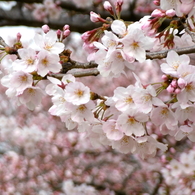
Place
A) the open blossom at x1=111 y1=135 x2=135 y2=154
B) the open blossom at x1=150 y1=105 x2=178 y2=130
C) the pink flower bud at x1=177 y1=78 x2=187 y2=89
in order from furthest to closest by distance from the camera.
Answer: the open blossom at x1=111 y1=135 x2=135 y2=154
the open blossom at x1=150 y1=105 x2=178 y2=130
the pink flower bud at x1=177 y1=78 x2=187 y2=89

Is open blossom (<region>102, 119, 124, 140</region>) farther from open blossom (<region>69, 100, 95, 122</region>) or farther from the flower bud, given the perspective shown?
the flower bud

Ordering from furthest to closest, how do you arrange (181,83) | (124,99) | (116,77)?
(116,77)
(124,99)
(181,83)

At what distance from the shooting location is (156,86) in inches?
44.6

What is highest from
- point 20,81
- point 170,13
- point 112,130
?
point 170,13

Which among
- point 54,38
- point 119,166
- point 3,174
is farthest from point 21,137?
point 54,38

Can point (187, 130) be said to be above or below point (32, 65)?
below

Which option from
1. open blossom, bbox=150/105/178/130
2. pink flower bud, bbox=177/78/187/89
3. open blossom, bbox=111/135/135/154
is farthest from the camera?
open blossom, bbox=111/135/135/154

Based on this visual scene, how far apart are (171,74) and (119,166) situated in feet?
15.8

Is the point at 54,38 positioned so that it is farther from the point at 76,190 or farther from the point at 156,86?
the point at 76,190

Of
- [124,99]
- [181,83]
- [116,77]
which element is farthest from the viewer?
[116,77]

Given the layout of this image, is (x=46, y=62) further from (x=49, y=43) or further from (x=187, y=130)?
(x=187, y=130)

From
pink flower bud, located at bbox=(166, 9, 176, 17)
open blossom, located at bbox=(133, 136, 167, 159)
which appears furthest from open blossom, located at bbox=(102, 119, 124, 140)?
pink flower bud, located at bbox=(166, 9, 176, 17)

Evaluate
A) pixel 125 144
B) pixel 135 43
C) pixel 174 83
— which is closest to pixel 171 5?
pixel 135 43

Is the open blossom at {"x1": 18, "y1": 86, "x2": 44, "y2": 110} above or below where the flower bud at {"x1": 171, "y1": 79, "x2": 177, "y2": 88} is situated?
below
